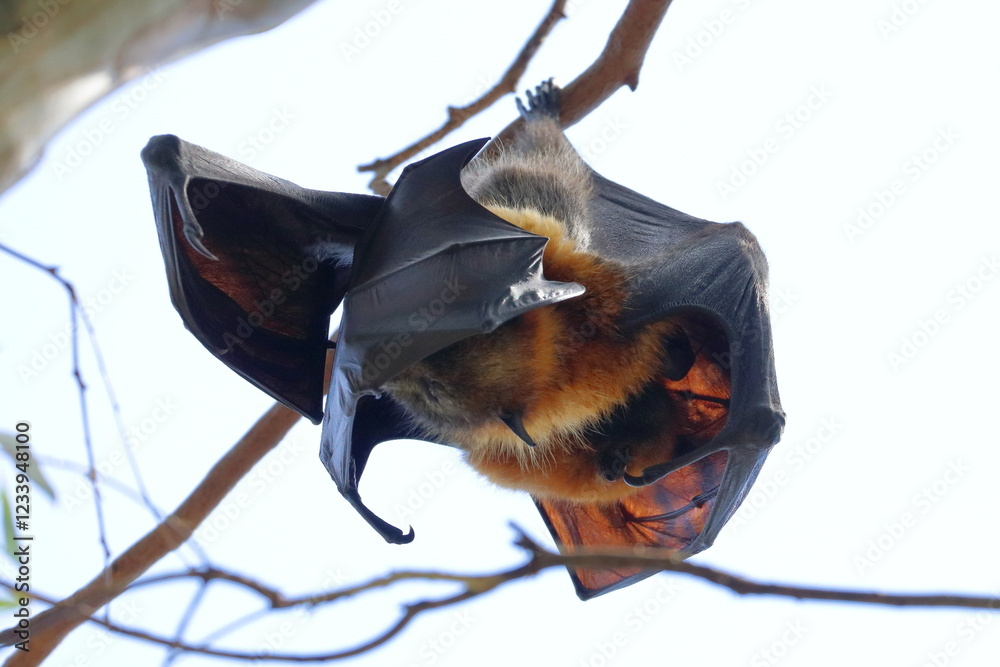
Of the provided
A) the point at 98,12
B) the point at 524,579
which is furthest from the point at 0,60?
the point at 524,579

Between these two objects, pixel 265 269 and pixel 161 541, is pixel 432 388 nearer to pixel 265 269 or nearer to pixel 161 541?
pixel 265 269

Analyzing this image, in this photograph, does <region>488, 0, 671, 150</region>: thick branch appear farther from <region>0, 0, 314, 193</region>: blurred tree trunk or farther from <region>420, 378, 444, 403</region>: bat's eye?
<region>0, 0, 314, 193</region>: blurred tree trunk

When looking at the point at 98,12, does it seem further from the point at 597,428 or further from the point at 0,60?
the point at 597,428

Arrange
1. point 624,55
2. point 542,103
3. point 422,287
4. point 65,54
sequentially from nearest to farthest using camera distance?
point 65,54 < point 422,287 < point 624,55 < point 542,103

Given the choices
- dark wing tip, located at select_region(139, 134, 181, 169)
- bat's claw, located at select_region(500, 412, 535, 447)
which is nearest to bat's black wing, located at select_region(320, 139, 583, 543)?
bat's claw, located at select_region(500, 412, 535, 447)

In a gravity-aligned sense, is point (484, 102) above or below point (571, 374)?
above

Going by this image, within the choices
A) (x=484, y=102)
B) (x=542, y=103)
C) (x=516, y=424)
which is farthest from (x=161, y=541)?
(x=542, y=103)
